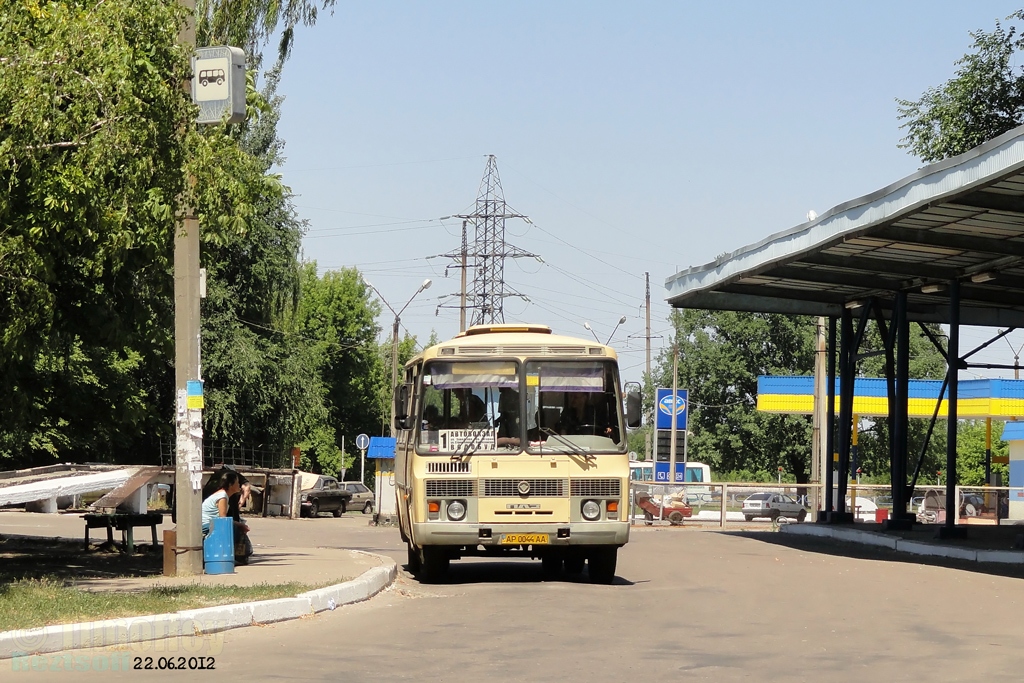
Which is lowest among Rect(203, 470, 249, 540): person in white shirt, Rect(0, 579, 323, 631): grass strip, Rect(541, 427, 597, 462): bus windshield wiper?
Rect(0, 579, 323, 631): grass strip

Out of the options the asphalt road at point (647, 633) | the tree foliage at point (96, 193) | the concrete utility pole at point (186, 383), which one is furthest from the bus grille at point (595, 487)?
the tree foliage at point (96, 193)

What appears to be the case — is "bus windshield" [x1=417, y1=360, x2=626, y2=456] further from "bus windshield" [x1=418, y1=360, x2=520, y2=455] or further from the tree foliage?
the tree foliage

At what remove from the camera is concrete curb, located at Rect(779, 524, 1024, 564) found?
21.8m

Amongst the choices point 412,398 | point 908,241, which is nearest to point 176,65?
point 412,398

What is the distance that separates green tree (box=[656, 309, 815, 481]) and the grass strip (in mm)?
70810

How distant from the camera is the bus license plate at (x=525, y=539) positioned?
16297mm

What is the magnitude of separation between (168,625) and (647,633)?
4.06m

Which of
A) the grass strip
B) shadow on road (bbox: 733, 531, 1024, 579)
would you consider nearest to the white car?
shadow on road (bbox: 733, 531, 1024, 579)

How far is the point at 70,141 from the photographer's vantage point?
41.5 ft

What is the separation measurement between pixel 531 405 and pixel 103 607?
6.78m

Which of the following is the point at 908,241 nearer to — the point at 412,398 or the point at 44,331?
the point at 412,398

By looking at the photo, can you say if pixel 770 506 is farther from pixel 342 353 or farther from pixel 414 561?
pixel 342 353

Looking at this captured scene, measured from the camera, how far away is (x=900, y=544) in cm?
2608

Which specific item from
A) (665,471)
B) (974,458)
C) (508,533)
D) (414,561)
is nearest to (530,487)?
(508,533)
